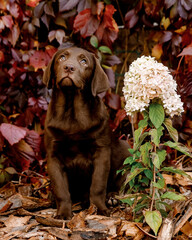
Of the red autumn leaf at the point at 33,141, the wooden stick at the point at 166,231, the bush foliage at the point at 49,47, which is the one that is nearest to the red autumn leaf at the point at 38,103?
the bush foliage at the point at 49,47

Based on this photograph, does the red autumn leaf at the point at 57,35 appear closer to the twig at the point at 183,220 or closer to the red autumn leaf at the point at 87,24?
the red autumn leaf at the point at 87,24

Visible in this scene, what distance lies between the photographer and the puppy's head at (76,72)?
88.7 inches

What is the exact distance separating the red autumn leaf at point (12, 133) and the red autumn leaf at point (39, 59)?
60 centimetres

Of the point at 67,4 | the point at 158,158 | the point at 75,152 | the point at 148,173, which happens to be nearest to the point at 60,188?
the point at 75,152

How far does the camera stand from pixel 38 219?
6.92 ft

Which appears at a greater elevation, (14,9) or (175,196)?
(14,9)

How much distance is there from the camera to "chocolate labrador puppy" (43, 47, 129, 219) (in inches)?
92.4

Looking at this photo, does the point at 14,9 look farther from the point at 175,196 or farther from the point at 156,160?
the point at 175,196

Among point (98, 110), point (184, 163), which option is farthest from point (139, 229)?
point (184, 163)

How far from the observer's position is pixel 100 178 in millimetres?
2375

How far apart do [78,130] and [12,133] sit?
0.74m

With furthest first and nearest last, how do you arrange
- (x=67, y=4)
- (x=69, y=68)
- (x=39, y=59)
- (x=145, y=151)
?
(x=39, y=59)
(x=67, y=4)
(x=69, y=68)
(x=145, y=151)

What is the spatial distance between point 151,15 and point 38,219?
2.00 m

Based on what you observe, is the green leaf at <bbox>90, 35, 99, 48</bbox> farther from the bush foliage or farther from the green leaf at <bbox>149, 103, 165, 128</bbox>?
the green leaf at <bbox>149, 103, 165, 128</bbox>
